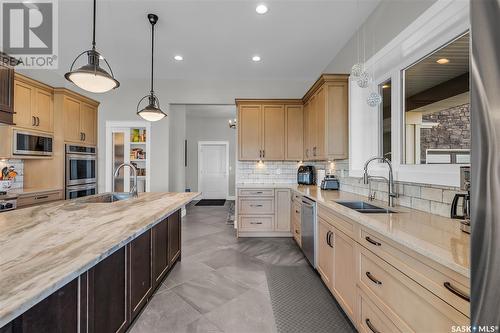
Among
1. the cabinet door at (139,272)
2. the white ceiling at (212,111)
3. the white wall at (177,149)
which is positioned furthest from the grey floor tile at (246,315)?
the white ceiling at (212,111)

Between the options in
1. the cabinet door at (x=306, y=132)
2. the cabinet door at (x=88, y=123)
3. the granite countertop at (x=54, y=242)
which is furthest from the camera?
the cabinet door at (x=88, y=123)

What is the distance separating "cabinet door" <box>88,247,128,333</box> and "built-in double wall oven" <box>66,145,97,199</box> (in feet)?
11.0

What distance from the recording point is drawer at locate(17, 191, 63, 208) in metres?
3.34

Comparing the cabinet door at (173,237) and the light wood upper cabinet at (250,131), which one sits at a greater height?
the light wood upper cabinet at (250,131)

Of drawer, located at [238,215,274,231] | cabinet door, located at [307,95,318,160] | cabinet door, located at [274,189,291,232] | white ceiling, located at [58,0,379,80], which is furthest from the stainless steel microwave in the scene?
cabinet door, located at [307,95,318,160]

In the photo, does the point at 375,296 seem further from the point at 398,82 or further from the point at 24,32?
the point at 24,32

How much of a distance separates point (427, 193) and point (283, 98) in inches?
133

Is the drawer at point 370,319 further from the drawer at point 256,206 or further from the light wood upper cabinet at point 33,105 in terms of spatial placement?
the light wood upper cabinet at point 33,105

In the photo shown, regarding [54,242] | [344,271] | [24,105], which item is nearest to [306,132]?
[344,271]

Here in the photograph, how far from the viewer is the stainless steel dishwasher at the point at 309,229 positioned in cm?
275

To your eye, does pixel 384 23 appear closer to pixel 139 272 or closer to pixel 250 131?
pixel 250 131

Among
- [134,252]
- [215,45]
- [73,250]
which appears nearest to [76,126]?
[215,45]

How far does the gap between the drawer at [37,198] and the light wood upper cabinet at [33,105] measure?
1026mm

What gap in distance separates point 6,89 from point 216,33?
9.15 ft
